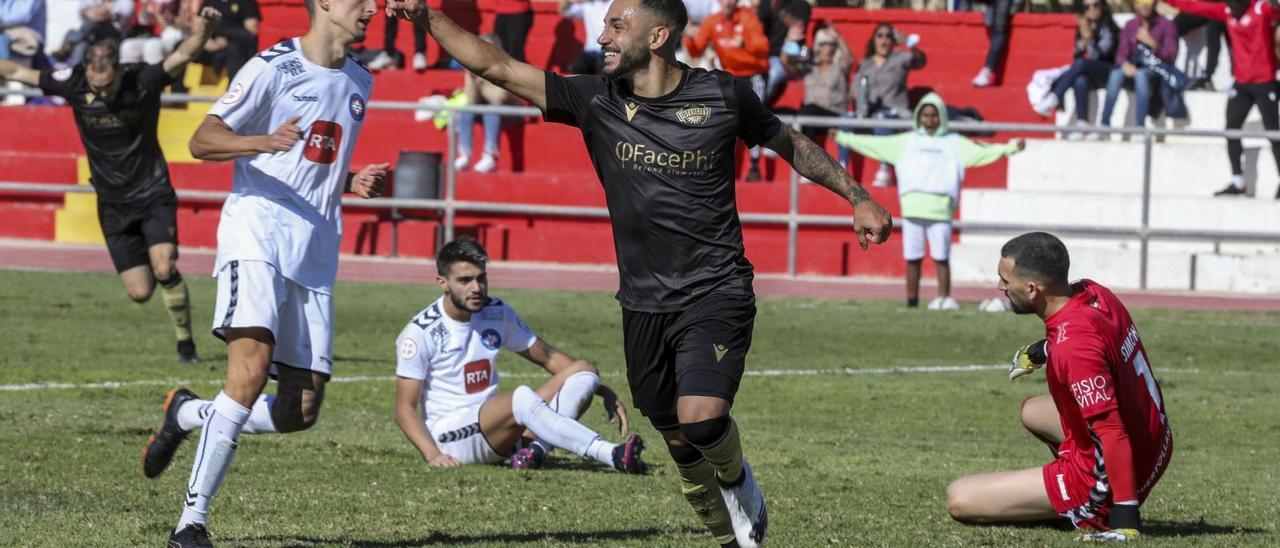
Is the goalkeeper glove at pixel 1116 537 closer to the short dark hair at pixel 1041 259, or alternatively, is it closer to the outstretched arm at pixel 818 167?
the short dark hair at pixel 1041 259

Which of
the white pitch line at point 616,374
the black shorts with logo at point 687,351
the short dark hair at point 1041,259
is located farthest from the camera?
the white pitch line at point 616,374

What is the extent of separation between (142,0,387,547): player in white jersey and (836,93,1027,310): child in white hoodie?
36.9 ft

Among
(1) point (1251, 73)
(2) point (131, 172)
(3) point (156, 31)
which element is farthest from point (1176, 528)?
(3) point (156, 31)

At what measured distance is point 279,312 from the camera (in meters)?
7.41

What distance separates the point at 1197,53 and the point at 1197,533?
694 inches

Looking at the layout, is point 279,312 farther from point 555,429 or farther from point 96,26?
point 96,26

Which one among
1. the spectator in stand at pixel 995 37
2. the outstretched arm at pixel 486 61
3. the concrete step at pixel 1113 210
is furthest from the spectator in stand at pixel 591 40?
the outstretched arm at pixel 486 61

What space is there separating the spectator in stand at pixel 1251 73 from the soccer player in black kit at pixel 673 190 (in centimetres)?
1581

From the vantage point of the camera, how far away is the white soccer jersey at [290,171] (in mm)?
7418

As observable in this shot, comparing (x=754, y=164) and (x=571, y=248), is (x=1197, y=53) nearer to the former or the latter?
(x=754, y=164)

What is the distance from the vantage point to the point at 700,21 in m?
24.9

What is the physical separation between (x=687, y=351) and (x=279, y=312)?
5.54 ft

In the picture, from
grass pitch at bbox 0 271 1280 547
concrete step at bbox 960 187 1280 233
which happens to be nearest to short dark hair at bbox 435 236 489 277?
grass pitch at bbox 0 271 1280 547

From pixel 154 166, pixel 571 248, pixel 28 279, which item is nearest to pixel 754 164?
pixel 571 248
